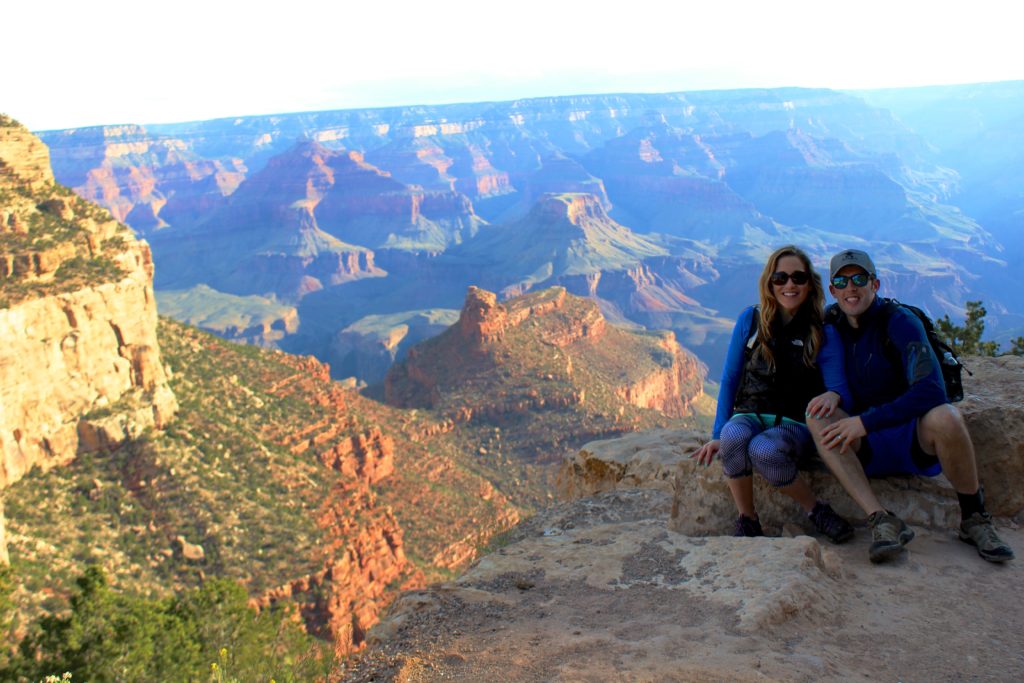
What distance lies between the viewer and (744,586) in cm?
625

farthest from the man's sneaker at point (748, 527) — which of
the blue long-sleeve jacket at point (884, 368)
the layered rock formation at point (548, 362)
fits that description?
the layered rock formation at point (548, 362)

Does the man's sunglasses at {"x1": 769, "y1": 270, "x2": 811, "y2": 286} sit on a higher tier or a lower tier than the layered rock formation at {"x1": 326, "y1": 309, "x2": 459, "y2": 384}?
higher

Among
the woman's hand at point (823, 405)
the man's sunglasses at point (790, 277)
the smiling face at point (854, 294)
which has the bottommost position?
the woman's hand at point (823, 405)

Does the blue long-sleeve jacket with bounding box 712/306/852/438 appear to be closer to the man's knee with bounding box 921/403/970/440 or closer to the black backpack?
the black backpack

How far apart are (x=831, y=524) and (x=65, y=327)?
28.4 meters

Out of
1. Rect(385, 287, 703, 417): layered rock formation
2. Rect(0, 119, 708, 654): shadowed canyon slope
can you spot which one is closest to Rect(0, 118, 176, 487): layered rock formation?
Rect(0, 119, 708, 654): shadowed canyon slope

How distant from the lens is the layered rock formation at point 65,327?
26.4 metres

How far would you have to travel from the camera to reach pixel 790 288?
7223 mm

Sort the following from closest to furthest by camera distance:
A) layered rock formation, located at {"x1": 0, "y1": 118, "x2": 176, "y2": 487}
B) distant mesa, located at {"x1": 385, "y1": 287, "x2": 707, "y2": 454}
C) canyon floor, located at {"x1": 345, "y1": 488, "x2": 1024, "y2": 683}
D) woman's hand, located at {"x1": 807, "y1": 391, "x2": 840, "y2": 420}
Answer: canyon floor, located at {"x1": 345, "y1": 488, "x2": 1024, "y2": 683} < woman's hand, located at {"x1": 807, "y1": 391, "x2": 840, "y2": 420} < layered rock formation, located at {"x1": 0, "y1": 118, "x2": 176, "y2": 487} < distant mesa, located at {"x1": 385, "y1": 287, "x2": 707, "y2": 454}

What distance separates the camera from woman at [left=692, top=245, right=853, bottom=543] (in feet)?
23.4

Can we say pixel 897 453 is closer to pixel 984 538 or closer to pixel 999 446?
pixel 984 538

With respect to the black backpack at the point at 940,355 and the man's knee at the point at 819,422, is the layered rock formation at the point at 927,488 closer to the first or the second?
the man's knee at the point at 819,422

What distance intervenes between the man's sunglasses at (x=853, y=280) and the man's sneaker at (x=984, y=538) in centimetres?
233

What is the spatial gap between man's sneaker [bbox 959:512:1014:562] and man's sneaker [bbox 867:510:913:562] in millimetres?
633
